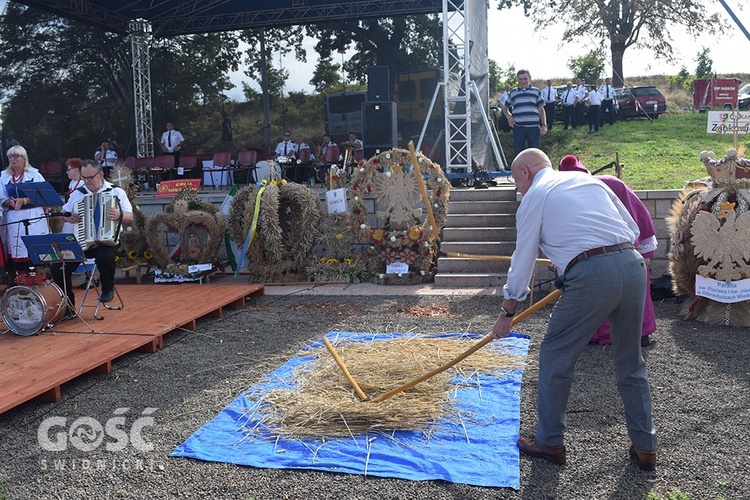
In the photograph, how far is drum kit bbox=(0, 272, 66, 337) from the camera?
20.0ft

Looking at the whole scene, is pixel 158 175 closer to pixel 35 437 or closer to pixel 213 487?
pixel 35 437

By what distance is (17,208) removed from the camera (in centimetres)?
760

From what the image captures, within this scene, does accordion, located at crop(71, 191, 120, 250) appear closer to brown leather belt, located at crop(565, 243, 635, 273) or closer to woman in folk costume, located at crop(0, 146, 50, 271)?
woman in folk costume, located at crop(0, 146, 50, 271)

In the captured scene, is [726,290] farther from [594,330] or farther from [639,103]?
[639,103]

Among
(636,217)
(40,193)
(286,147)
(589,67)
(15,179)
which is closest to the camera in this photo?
(636,217)

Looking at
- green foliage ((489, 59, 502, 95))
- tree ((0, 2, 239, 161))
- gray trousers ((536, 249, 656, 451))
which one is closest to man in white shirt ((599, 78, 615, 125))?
tree ((0, 2, 239, 161))

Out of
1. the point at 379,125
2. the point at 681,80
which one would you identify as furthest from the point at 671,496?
the point at 681,80

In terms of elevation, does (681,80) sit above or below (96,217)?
above

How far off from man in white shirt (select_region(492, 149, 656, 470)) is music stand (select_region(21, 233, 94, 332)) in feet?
14.8

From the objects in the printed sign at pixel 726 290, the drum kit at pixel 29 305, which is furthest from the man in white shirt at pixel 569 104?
the drum kit at pixel 29 305

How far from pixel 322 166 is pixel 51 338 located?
29.6 feet

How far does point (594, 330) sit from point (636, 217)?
2.47m

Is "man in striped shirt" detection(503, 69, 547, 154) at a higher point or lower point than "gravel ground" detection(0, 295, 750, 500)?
higher

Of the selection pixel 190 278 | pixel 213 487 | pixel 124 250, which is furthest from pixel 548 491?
pixel 124 250
